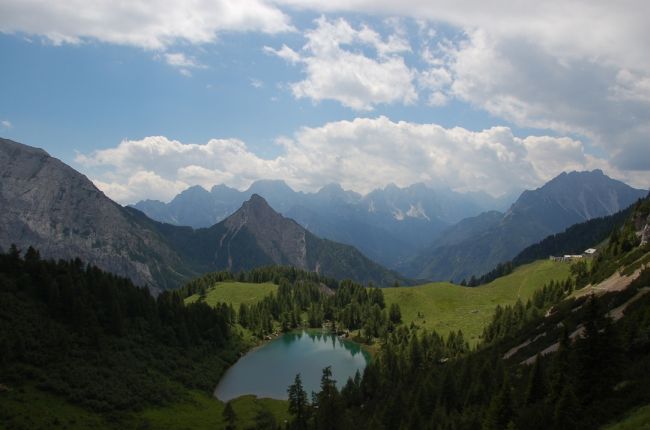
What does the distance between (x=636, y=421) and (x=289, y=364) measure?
123059 millimetres

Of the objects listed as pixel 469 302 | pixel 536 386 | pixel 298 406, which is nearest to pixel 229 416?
pixel 298 406

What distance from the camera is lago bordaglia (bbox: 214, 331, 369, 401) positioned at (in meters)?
118

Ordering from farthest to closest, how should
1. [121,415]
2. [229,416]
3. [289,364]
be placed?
[289,364] → [229,416] → [121,415]

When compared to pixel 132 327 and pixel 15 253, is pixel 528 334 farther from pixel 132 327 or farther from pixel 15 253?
pixel 15 253

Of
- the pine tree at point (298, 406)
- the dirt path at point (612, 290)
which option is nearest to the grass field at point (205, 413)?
the pine tree at point (298, 406)

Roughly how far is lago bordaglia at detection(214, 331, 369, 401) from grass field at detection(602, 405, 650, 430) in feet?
307

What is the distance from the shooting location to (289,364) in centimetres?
14300

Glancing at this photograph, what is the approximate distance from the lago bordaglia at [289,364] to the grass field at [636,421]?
93532mm

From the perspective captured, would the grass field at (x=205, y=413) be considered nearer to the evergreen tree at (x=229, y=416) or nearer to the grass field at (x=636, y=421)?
the evergreen tree at (x=229, y=416)

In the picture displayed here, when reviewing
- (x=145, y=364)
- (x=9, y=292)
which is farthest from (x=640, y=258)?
(x=9, y=292)

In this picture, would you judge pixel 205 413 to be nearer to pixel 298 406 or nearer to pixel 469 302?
pixel 298 406

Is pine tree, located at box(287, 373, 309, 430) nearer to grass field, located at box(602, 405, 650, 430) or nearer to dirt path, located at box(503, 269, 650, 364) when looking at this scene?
dirt path, located at box(503, 269, 650, 364)

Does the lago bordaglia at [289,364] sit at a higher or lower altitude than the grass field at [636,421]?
lower

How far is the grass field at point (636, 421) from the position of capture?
27.5 metres
